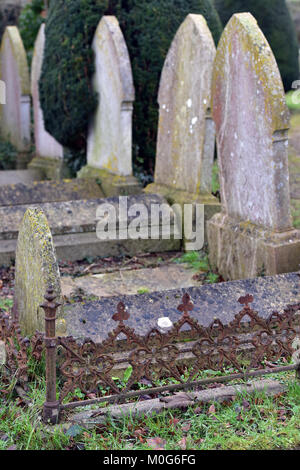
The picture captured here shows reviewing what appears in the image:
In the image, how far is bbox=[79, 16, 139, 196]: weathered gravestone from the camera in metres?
7.17

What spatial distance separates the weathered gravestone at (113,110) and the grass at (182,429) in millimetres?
4379

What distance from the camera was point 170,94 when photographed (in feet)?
21.5

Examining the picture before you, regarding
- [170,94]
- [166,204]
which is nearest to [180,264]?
[166,204]

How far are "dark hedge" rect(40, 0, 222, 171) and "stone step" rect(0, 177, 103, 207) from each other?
893mm

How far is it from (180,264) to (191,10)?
377 cm

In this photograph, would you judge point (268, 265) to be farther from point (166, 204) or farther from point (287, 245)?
point (166, 204)

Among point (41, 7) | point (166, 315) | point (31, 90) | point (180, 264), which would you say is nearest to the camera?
point (166, 315)

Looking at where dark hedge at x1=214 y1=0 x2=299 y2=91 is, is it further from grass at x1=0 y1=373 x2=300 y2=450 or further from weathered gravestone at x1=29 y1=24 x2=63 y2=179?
grass at x1=0 y1=373 x2=300 y2=450

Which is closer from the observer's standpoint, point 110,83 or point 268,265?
point 268,265

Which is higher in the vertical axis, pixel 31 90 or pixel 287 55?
pixel 287 55

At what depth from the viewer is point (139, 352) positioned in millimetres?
3365

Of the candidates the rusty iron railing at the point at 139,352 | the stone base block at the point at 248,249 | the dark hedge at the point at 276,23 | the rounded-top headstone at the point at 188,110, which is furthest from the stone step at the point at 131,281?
the dark hedge at the point at 276,23

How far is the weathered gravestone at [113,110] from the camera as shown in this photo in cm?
717

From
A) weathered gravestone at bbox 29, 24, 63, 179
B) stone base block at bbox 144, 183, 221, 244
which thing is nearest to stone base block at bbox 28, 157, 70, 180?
weathered gravestone at bbox 29, 24, 63, 179
